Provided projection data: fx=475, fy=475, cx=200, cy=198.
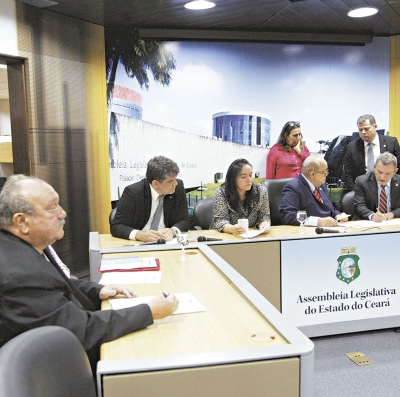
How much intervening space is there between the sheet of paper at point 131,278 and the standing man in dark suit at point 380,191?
100 inches

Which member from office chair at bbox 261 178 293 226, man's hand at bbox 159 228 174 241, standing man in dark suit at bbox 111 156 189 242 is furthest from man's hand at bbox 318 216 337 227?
Answer: man's hand at bbox 159 228 174 241

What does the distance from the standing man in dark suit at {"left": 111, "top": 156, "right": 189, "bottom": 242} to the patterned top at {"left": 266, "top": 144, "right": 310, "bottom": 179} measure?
1.89 m

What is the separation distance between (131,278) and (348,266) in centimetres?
169

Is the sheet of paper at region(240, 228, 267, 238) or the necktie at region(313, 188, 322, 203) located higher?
the necktie at region(313, 188, 322, 203)

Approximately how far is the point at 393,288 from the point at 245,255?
44.2 inches

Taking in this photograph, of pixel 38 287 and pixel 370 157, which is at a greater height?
pixel 370 157

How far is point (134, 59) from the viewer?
5188 millimetres

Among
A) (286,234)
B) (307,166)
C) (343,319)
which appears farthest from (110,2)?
(343,319)

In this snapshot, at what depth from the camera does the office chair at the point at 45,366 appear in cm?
101

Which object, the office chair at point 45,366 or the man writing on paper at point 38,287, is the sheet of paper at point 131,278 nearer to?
the man writing on paper at point 38,287

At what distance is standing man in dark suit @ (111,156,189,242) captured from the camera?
3.29 m

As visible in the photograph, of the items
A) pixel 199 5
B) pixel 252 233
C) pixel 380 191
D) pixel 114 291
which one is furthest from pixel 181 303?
pixel 199 5

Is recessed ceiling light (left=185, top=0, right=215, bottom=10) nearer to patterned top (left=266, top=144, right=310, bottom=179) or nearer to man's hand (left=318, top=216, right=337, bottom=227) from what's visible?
patterned top (left=266, top=144, right=310, bottom=179)

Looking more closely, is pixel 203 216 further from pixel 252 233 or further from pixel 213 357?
pixel 213 357
